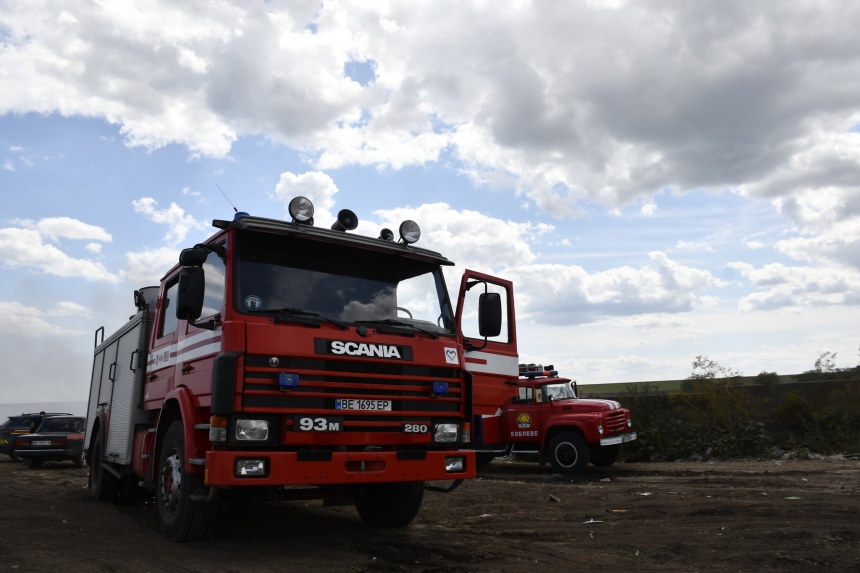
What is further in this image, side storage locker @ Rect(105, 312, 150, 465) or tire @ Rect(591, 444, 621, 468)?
tire @ Rect(591, 444, 621, 468)

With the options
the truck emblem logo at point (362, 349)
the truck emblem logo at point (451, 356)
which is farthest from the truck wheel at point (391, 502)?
the truck emblem logo at point (362, 349)

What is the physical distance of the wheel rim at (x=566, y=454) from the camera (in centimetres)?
1258

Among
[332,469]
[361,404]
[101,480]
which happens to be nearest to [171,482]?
[332,469]

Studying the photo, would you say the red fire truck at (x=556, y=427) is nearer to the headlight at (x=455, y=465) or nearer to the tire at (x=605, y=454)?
the tire at (x=605, y=454)

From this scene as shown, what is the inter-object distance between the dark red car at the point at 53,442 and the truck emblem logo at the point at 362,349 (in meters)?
13.8

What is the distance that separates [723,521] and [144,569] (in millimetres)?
5252

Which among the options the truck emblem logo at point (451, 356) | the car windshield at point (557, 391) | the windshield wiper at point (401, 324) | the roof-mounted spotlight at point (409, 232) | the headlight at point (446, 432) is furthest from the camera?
the car windshield at point (557, 391)

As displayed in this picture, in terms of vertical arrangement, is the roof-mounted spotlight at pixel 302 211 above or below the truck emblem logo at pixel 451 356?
above

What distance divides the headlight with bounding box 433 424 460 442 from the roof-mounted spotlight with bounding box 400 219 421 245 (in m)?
1.79

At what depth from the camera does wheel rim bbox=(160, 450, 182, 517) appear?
618 centimetres

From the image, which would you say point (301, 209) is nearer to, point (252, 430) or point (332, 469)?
point (252, 430)

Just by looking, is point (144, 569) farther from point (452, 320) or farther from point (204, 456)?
point (452, 320)

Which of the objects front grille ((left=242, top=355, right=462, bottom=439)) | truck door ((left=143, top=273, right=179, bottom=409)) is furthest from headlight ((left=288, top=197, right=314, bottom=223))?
truck door ((left=143, top=273, right=179, bottom=409))

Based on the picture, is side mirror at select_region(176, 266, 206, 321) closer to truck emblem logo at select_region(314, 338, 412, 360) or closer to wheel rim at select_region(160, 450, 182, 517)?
truck emblem logo at select_region(314, 338, 412, 360)
